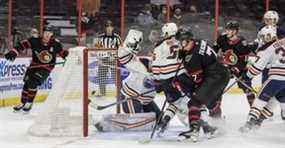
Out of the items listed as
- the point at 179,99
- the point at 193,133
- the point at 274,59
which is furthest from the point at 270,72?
the point at 193,133

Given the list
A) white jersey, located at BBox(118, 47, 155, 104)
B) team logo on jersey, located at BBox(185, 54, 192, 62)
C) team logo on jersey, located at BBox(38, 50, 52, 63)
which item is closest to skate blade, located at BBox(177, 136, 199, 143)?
team logo on jersey, located at BBox(185, 54, 192, 62)

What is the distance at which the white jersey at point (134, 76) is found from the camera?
6.67 m

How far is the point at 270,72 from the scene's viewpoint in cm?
654

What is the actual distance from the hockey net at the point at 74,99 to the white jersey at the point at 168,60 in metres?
0.65

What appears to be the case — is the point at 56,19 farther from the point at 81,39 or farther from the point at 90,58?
the point at 90,58

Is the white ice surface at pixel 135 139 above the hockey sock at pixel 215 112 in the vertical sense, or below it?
below

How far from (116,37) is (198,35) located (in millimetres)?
2000

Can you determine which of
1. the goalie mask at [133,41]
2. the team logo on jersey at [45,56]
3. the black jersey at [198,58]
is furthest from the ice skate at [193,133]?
the team logo on jersey at [45,56]

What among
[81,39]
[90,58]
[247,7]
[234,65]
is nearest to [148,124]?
[90,58]

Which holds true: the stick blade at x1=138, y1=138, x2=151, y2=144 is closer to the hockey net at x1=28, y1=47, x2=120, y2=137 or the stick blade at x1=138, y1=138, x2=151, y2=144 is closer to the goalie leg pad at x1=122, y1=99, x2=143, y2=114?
the hockey net at x1=28, y1=47, x2=120, y2=137

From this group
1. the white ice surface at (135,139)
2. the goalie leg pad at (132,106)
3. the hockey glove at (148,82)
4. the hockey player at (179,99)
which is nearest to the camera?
the white ice surface at (135,139)

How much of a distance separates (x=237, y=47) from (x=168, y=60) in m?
1.63

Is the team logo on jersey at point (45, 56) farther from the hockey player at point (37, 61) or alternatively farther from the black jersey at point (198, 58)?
the black jersey at point (198, 58)

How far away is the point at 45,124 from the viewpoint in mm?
6516
